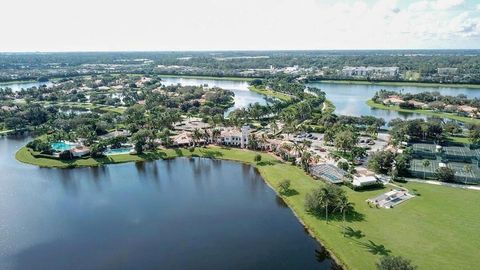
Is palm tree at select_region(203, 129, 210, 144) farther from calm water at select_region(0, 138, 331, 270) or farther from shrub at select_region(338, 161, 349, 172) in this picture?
shrub at select_region(338, 161, 349, 172)

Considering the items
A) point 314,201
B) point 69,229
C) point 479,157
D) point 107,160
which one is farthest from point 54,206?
point 479,157

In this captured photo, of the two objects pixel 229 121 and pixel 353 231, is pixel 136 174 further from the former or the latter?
pixel 353 231

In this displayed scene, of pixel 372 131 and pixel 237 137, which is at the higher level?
pixel 372 131

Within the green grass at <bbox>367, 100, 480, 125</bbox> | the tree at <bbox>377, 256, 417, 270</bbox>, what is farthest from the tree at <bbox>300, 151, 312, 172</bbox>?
the green grass at <bbox>367, 100, 480, 125</bbox>

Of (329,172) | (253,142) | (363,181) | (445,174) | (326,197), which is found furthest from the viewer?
(253,142)

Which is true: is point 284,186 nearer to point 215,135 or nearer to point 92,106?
point 215,135

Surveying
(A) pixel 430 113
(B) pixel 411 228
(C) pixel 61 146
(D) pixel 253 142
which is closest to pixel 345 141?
(D) pixel 253 142
